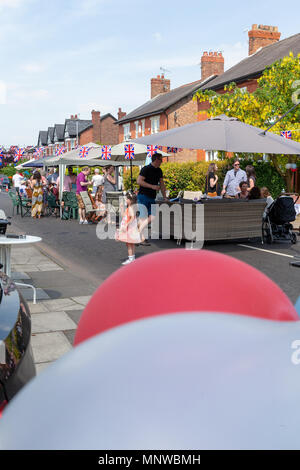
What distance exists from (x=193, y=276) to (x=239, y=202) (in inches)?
393

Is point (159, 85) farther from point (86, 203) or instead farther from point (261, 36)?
point (86, 203)

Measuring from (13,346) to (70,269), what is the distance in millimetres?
6434

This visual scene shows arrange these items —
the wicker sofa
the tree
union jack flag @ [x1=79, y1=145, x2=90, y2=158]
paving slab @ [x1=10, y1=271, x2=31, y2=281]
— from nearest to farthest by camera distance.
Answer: paving slab @ [x1=10, y1=271, x2=31, y2=281], the wicker sofa, the tree, union jack flag @ [x1=79, y1=145, x2=90, y2=158]

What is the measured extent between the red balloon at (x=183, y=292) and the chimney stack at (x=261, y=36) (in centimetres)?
3678

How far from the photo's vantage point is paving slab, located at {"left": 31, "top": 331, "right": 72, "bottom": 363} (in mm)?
3854

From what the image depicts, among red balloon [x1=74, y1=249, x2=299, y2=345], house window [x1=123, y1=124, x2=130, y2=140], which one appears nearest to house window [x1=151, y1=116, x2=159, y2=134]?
house window [x1=123, y1=124, x2=130, y2=140]

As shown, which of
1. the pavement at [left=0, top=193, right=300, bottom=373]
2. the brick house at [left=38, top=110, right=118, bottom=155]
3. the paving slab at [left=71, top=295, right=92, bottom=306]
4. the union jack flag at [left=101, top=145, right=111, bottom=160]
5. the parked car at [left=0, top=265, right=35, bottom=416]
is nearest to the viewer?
the parked car at [left=0, top=265, right=35, bottom=416]

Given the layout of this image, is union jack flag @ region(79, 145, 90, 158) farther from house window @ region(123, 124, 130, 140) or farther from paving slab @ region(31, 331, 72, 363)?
house window @ region(123, 124, 130, 140)

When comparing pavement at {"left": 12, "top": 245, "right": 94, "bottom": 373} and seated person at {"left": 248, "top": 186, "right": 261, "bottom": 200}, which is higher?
seated person at {"left": 248, "top": 186, "right": 261, "bottom": 200}

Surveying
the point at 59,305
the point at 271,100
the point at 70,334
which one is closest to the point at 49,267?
the point at 59,305

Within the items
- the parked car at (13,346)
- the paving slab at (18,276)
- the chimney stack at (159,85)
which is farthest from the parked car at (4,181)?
the parked car at (13,346)

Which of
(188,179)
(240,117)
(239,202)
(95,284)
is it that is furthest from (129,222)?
(188,179)

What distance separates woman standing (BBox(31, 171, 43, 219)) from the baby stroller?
9.29 meters

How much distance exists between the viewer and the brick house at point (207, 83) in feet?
98.3
